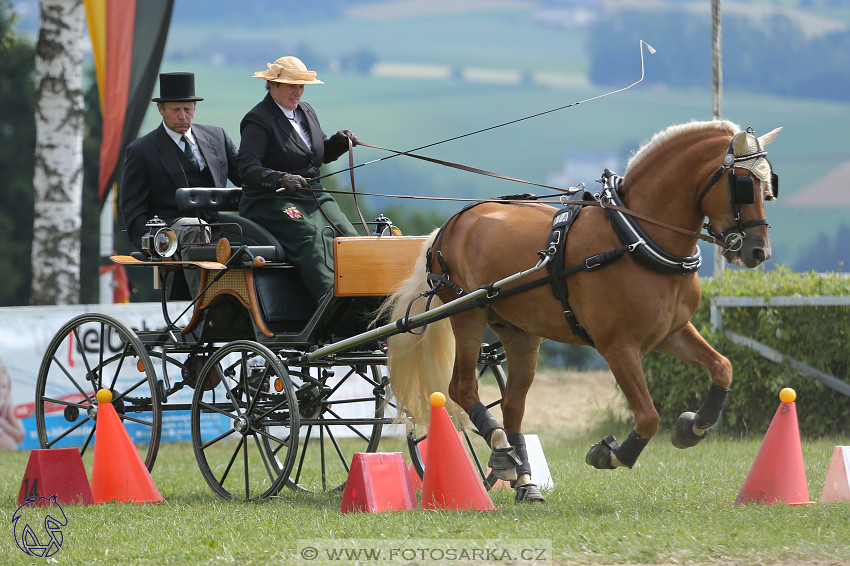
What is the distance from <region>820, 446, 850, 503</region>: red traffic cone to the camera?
6078 millimetres

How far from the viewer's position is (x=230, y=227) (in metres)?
7.64

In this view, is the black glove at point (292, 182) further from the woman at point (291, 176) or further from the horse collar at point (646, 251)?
the horse collar at point (646, 251)

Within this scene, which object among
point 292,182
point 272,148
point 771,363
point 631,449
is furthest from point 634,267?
point 771,363

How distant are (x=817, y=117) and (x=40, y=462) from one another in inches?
1678

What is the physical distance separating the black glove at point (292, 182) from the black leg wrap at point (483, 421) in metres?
1.65

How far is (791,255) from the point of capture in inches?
1646

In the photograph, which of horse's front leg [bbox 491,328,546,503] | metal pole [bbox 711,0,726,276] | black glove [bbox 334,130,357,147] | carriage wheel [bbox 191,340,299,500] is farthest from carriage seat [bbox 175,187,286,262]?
metal pole [bbox 711,0,726,276]

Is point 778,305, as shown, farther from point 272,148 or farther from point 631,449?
point 272,148

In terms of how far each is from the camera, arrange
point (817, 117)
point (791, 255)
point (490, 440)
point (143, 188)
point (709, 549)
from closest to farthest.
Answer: point (709, 549)
point (490, 440)
point (143, 188)
point (791, 255)
point (817, 117)

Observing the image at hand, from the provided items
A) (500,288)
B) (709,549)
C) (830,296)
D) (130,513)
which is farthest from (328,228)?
(830,296)

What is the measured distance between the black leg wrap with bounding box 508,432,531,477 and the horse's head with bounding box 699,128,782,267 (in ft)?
5.17

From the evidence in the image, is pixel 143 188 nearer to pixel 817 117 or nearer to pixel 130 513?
pixel 130 513

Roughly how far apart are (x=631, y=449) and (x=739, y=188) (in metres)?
1.42

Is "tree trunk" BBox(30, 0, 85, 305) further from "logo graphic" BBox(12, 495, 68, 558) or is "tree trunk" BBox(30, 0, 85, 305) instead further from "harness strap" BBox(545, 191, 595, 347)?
"harness strap" BBox(545, 191, 595, 347)
